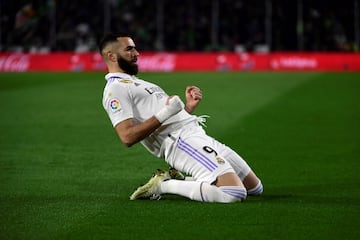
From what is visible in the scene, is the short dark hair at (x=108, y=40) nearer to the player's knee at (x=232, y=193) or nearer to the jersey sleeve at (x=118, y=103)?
the jersey sleeve at (x=118, y=103)

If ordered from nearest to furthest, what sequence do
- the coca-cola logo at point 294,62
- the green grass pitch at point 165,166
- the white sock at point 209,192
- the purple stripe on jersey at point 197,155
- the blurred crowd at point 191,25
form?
the green grass pitch at point 165,166, the white sock at point 209,192, the purple stripe on jersey at point 197,155, the coca-cola logo at point 294,62, the blurred crowd at point 191,25

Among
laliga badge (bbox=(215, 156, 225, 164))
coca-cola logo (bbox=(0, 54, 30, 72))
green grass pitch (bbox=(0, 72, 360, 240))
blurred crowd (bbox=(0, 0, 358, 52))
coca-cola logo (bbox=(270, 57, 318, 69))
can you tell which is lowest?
coca-cola logo (bbox=(270, 57, 318, 69))

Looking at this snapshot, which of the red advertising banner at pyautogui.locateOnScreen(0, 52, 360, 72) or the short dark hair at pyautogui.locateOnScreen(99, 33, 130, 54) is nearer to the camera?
the short dark hair at pyautogui.locateOnScreen(99, 33, 130, 54)

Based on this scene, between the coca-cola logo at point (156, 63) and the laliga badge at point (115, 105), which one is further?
the coca-cola logo at point (156, 63)

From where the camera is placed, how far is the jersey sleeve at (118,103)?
8164mm

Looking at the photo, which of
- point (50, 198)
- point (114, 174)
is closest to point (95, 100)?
point (114, 174)

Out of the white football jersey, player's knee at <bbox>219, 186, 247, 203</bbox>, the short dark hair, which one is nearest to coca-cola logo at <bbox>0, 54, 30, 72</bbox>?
the short dark hair

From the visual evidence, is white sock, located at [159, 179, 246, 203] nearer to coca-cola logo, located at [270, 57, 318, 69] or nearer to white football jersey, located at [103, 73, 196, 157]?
white football jersey, located at [103, 73, 196, 157]

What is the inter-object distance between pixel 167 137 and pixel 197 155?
0.39 metres

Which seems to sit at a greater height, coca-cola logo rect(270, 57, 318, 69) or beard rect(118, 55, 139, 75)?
beard rect(118, 55, 139, 75)

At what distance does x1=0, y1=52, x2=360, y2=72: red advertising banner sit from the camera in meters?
33.5

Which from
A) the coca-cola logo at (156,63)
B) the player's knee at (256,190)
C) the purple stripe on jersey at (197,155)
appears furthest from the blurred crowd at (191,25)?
the purple stripe on jersey at (197,155)

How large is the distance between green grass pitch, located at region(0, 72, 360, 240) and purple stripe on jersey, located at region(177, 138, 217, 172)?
0.39 m

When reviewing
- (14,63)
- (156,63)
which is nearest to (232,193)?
(156,63)
